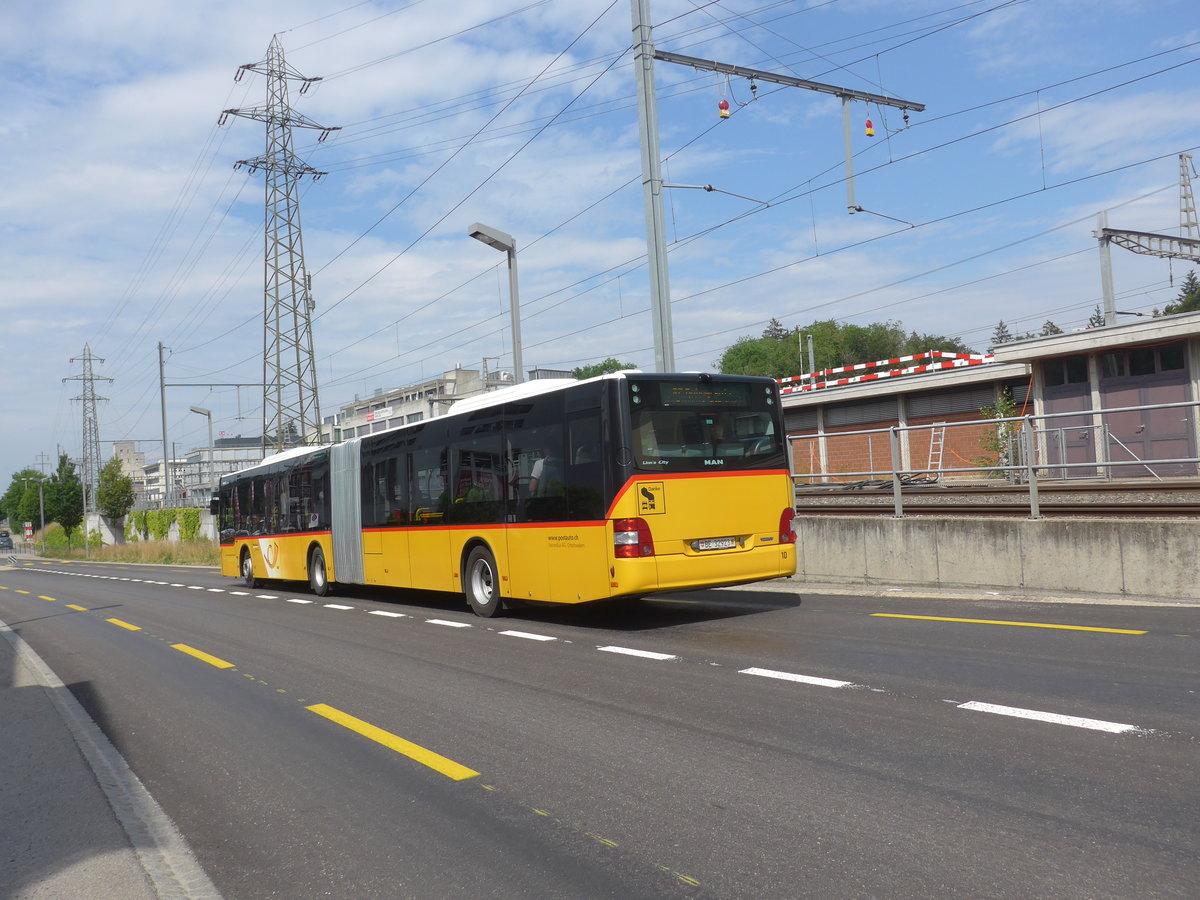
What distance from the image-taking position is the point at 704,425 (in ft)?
37.8

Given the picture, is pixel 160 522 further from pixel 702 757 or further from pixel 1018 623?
pixel 702 757

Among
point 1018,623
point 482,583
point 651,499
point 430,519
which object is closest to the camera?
point 1018,623

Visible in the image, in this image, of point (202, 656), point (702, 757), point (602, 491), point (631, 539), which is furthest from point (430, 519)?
point (702, 757)

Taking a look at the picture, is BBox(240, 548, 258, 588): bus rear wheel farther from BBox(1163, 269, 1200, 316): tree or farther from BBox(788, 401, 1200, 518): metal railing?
BBox(1163, 269, 1200, 316): tree

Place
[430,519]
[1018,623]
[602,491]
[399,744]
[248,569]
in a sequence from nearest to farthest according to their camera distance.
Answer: [399,744]
[1018,623]
[602,491]
[430,519]
[248,569]

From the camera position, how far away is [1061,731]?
5523mm

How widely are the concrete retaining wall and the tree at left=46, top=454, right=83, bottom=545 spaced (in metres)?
94.7

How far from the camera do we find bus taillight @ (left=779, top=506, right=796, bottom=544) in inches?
468

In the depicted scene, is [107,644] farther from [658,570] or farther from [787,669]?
[787,669]

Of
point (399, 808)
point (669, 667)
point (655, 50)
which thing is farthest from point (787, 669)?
point (655, 50)

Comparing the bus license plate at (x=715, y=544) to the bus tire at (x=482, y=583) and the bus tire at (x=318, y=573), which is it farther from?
the bus tire at (x=318, y=573)

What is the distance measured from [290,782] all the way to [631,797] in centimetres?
198

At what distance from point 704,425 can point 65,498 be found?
329 ft

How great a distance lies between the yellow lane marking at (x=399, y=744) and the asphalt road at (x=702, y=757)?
0.03m
